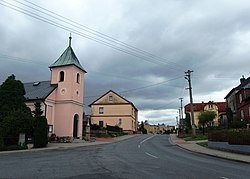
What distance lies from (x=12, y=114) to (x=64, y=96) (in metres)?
13.2

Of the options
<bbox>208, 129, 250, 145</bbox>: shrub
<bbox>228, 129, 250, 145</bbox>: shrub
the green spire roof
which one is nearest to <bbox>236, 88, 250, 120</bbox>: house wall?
<bbox>208, 129, 250, 145</bbox>: shrub

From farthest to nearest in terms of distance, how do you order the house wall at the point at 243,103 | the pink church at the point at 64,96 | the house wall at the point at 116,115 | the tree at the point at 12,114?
the house wall at the point at 116,115 → the house wall at the point at 243,103 → the pink church at the point at 64,96 → the tree at the point at 12,114

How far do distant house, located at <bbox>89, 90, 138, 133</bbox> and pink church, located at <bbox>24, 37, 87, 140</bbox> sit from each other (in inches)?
1149

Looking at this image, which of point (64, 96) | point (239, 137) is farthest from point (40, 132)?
point (239, 137)

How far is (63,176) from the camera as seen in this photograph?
976 cm

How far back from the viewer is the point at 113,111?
71875 mm

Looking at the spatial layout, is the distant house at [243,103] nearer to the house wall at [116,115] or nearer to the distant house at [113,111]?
the house wall at [116,115]

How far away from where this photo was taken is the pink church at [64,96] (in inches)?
1534

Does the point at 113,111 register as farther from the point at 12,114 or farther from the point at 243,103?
the point at 12,114

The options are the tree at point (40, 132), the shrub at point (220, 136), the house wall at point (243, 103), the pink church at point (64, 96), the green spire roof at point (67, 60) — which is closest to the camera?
the shrub at point (220, 136)

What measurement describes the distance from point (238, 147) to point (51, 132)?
25.6m

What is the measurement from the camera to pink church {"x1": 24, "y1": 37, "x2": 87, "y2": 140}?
39.0m

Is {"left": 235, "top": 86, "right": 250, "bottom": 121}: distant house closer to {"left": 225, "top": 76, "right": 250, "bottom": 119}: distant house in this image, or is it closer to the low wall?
{"left": 225, "top": 76, "right": 250, "bottom": 119}: distant house

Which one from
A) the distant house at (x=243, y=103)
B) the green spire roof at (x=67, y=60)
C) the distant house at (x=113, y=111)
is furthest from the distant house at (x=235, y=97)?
the green spire roof at (x=67, y=60)
